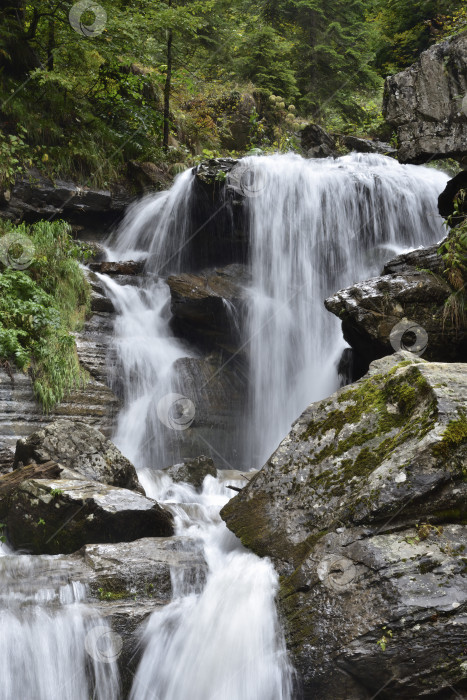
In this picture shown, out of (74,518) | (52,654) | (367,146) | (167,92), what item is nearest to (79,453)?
(74,518)

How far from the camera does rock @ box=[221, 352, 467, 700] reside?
9.20ft

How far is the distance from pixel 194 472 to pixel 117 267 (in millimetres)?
5329

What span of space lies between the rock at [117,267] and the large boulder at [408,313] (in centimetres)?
487

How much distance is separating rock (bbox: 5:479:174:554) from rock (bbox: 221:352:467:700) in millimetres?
772

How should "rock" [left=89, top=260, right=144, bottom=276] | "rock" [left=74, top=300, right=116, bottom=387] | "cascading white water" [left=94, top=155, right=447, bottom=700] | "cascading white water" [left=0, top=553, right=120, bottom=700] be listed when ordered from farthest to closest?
"rock" [left=89, top=260, right=144, bottom=276], "cascading white water" [left=94, top=155, right=447, bottom=700], "rock" [left=74, top=300, right=116, bottom=387], "cascading white water" [left=0, top=553, right=120, bottom=700]

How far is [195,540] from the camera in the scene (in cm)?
446

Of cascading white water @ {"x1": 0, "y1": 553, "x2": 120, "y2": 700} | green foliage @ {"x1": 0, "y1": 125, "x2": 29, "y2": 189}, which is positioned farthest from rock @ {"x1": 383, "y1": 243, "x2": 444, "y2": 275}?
green foliage @ {"x1": 0, "y1": 125, "x2": 29, "y2": 189}

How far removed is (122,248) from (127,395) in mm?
4256

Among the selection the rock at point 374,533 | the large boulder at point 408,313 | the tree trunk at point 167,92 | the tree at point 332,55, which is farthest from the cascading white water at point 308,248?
the tree at point 332,55

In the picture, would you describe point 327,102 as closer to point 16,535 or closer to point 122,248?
point 122,248

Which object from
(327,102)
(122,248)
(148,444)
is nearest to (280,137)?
(327,102)

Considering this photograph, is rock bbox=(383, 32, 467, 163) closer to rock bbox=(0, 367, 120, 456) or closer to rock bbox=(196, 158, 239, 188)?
rock bbox=(196, 158, 239, 188)

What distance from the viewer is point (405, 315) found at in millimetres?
6902

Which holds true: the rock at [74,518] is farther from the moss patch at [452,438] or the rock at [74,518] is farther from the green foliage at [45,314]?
the green foliage at [45,314]
